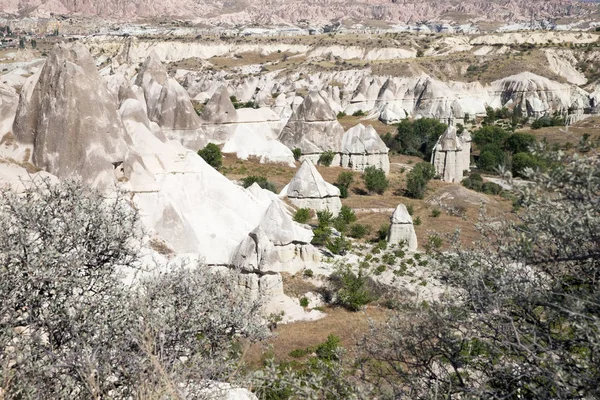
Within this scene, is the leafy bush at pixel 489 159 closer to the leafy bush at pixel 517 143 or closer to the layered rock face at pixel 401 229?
the leafy bush at pixel 517 143

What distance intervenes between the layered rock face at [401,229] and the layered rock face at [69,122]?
10.9 m

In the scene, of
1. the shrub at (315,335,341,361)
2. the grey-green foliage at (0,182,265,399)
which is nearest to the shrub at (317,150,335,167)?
the shrub at (315,335,341,361)

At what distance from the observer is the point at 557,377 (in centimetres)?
458

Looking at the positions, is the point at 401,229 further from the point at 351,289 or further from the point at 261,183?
the point at 261,183

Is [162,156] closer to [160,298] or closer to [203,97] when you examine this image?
[160,298]

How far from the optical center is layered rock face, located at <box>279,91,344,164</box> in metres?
38.0

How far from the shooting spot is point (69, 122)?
560 inches

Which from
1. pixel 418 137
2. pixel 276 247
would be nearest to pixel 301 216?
pixel 276 247

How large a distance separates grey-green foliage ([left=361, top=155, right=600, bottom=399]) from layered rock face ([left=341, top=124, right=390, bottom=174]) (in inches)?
1171

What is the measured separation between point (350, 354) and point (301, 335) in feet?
6.92

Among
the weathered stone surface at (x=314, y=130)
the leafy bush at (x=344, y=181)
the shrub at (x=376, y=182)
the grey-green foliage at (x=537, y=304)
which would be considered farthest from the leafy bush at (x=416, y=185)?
the grey-green foliage at (x=537, y=304)

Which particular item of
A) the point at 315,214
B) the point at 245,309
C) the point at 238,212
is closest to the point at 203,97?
the point at 315,214

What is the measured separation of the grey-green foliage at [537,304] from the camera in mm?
4500

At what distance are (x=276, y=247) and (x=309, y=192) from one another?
7.66 meters
